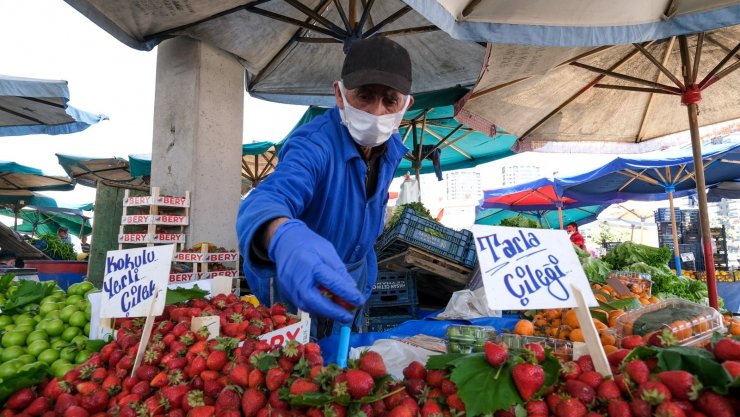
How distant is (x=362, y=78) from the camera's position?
164 centimetres

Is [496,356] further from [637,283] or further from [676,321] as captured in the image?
[637,283]

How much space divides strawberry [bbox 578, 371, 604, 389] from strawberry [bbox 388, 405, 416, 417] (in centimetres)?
47

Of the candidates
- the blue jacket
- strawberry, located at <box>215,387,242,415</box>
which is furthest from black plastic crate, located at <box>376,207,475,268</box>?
strawberry, located at <box>215,387,242,415</box>

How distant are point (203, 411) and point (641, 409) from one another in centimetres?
113

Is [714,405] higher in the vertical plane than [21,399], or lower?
higher

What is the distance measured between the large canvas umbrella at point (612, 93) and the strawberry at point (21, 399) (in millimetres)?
3730

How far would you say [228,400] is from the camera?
3.85ft

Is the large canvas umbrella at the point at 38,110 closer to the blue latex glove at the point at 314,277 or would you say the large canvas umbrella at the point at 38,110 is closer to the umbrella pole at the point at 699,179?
the blue latex glove at the point at 314,277

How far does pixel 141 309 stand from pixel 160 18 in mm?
4625

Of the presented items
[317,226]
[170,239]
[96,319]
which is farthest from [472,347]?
[170,239]

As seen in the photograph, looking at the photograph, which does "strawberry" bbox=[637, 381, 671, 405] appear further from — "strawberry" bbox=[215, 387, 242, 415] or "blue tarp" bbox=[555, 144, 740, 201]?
"blue tarp" bbox=[555, 144, 740, 201]

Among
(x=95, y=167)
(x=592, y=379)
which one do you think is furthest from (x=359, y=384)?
(x=95, y=167)

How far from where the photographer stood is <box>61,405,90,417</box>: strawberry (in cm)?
132

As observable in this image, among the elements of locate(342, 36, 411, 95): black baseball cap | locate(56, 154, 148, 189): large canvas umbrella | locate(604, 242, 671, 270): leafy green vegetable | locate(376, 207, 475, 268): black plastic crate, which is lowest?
locate(604, 242, 671, 270): leafy green vegetable
